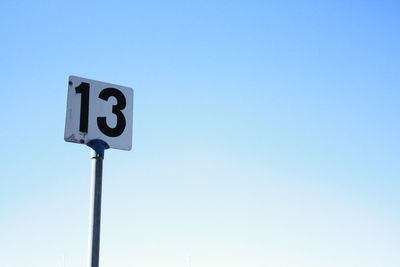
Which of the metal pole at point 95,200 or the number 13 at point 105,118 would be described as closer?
the metal pole at point 95,200

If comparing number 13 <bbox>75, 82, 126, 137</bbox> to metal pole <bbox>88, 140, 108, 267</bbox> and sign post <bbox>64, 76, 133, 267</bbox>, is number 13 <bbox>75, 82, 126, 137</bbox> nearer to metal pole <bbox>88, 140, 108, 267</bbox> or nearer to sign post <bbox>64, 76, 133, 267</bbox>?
sign post <bbox>64, 76, 133, 267</bbox>

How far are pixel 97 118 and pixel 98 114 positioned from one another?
4 centimetres

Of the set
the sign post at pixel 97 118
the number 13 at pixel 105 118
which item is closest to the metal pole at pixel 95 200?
the sign post at pixel 97 118

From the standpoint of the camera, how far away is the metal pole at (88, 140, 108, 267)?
7.97ft

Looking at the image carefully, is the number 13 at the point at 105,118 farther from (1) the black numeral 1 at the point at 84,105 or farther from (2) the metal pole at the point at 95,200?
(2) the metal pole at the point at 95,200

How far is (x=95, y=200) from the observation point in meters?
2.60

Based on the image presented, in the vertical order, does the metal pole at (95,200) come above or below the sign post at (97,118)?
below

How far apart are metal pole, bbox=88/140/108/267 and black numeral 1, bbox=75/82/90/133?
12cm

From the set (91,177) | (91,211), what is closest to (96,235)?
(91,211)

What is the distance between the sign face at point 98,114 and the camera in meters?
2.89

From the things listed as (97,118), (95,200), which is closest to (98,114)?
(97,118)

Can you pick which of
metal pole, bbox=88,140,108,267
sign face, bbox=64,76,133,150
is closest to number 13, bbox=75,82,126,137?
sign face, bbox=64,76,133,150

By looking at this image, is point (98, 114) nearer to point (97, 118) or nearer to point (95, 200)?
point (97, 118)

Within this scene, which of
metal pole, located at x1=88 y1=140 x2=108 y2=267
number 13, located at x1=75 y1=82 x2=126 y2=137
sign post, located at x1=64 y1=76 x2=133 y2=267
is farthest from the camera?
number 13, located at x1=75 y1=82 x2=126 y2=137
